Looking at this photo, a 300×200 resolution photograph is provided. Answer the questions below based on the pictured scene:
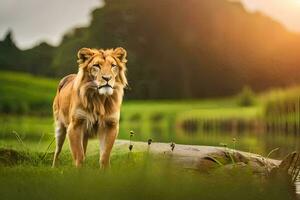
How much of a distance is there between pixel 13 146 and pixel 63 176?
1007mm

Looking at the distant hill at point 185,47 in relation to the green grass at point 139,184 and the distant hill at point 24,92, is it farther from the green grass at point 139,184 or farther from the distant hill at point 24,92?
the green grass at point 139,184

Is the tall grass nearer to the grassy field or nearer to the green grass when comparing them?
the grassy field

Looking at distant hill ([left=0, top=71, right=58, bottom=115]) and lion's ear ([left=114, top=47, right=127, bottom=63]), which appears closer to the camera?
lion's ear ([left=114, top=47, right=127, bottom=63])

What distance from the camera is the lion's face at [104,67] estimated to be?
5.76m

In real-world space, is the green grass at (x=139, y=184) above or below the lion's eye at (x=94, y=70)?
below

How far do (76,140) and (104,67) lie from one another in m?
0.53

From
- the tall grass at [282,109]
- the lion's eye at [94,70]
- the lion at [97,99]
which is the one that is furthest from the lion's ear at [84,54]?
the tall grass at [282,109]

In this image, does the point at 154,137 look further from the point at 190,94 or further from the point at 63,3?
the point at 63,3

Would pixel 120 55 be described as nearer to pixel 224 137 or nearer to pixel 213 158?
pixel 213 158

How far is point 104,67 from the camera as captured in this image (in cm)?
576

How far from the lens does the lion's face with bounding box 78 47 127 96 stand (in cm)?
576

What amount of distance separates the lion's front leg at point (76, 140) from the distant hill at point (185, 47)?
0.79 meters

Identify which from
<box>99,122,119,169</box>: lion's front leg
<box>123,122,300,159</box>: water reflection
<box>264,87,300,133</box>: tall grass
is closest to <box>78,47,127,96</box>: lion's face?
<box>99,122,119,169</box>: lion's front leg

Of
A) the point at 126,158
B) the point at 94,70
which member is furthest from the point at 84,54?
the point at 126,158
